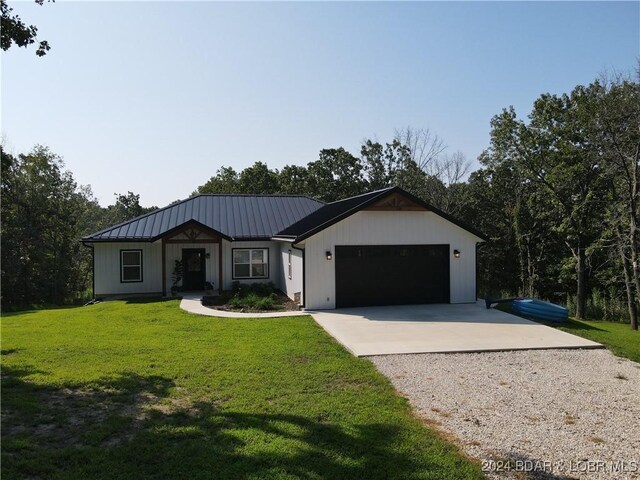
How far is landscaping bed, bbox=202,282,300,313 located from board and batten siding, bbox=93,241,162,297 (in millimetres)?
3203

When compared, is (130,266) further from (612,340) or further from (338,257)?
(612,340)

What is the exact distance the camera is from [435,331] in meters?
11.5

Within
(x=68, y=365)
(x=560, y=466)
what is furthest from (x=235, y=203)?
(x=560, y=466)

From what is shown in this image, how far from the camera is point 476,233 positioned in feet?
52.5

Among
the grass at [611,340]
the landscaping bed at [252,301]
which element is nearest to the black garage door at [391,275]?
the landscaping bed at [252,301]

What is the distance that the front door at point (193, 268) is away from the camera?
19.8 metres

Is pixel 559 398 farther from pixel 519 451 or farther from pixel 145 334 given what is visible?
pixel 145 334

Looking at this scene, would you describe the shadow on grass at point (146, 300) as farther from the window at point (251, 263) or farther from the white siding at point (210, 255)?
the window at point (251, 263)

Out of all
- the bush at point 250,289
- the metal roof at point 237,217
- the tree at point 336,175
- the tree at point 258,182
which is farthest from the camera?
the tree at point 258,182

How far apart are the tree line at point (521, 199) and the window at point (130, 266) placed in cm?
537

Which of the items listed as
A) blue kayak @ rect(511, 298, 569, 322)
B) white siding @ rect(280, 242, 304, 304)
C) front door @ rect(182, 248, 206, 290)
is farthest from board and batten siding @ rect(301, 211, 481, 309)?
front door @ rect(182, 248, 206, 290)

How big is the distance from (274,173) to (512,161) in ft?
87.4

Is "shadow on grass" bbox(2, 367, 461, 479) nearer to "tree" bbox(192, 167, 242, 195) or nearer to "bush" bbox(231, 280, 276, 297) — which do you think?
"bush" bbox(231, 280, 276, 297)

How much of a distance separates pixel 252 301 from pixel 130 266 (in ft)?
22.9
